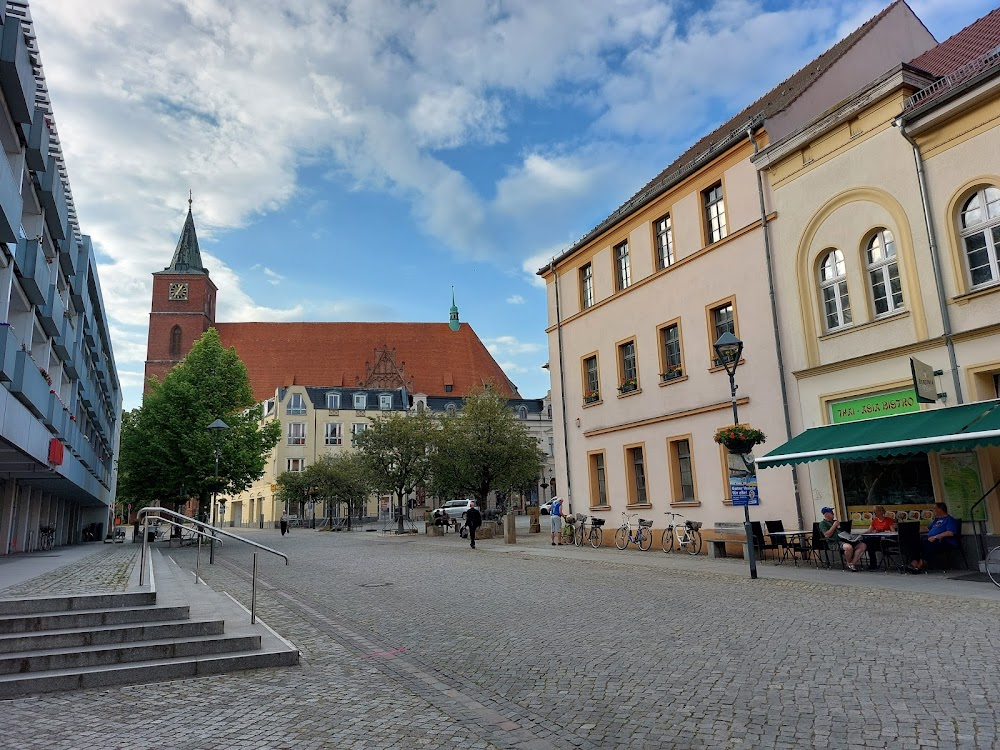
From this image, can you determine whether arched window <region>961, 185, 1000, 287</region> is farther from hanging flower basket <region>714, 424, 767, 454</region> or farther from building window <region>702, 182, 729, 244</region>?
building window <region>702, 182, 729, 244</region>

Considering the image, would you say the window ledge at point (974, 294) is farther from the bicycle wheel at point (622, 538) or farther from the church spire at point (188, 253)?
the church spire at point (188, 253)

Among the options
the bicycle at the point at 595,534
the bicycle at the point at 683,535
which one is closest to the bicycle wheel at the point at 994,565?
the bicycle at the point at 683,535

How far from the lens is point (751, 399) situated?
19.6 metres

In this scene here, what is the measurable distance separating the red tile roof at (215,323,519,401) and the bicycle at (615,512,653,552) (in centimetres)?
6586

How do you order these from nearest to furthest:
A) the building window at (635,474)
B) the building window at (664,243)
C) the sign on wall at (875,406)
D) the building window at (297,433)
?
the sign on wall at (875,406) → the building window at (664,243) → the building window at (635,474) → the building window at (297,433)

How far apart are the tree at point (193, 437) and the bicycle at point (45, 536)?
388cm

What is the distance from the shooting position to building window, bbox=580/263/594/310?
2736cm

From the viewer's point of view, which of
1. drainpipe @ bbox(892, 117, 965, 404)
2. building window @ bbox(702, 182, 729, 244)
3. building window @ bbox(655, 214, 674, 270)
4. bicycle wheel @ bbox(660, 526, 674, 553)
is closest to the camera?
drainpipe @ bbox(892, 117, 965, 404)

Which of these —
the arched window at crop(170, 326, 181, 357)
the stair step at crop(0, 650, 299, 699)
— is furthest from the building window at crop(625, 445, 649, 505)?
the arched window at crop(170, 326, 181, 357)

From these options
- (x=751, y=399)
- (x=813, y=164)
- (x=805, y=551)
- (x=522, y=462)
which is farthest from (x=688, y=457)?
(x=522, y=462)

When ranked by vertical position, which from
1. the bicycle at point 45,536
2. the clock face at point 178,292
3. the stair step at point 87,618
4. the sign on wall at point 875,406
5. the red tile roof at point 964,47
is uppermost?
the clock face at point 178,292

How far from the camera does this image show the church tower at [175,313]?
3310 inches

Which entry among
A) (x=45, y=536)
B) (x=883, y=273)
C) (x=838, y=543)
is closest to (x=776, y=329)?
(x=883, y=273)

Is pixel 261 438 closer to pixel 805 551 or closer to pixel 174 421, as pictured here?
pixel 174 421
